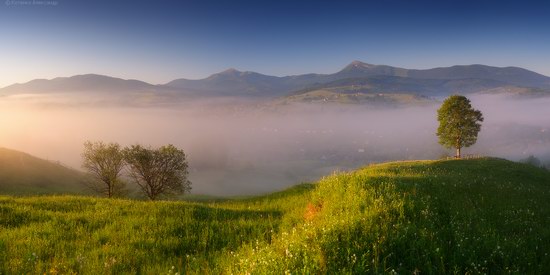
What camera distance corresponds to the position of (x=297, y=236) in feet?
24.4

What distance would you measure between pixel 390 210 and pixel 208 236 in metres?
5.31

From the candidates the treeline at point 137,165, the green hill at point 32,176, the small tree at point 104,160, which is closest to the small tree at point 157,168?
Answer: the treeline at point 137,165

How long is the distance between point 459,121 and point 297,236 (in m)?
65.0

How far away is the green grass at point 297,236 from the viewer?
6672mm

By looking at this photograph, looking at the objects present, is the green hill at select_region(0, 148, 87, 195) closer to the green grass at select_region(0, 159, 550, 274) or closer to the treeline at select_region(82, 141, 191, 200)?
the treeline at select_region(82, 141, 191, 200)

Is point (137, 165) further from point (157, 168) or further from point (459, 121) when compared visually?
point (459, 121)

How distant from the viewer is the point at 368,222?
26.7ft

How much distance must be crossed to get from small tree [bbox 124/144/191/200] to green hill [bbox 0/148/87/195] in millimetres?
74928

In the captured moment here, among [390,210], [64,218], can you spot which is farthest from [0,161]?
[390,210]

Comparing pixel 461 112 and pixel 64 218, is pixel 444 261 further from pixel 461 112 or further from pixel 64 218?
pixel 461 112

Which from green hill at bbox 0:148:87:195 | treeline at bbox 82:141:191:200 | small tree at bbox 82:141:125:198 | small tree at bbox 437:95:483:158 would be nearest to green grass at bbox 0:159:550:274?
treeline at bbox 82:141:191:200

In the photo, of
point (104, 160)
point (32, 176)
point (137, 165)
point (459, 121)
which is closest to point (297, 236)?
point (137, 165)

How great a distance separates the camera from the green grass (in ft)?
21.9

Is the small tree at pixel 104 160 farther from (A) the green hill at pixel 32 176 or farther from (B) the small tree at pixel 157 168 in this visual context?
(A) the green hill at pixel 32 176
